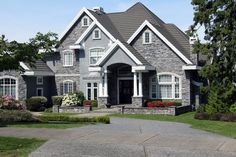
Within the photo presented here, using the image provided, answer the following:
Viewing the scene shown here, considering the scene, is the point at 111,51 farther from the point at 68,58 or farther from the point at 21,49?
the point at 21,49

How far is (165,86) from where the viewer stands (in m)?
36.0

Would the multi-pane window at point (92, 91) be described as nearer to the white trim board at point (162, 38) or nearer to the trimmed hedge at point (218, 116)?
the white trim board at point (162, 38)

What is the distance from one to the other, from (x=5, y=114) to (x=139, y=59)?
15.9 m

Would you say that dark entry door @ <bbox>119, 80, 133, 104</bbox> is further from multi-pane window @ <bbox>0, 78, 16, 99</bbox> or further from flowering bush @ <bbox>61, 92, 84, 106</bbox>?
multi-pane window @ <bbox>0, 78, 16, 99</bbox>

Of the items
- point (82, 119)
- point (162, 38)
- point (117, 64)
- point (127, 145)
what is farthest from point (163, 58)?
point (127, 145)

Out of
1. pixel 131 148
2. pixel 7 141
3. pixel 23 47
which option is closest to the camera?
pixel 131 148

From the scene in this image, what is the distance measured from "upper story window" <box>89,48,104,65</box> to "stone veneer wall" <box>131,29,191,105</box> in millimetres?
3447

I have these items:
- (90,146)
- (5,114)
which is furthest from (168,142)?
(5,114)

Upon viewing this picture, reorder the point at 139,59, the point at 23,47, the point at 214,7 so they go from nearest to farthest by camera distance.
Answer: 1. the point at 23,47
2. the point at 214,7
3. the point at 139,59

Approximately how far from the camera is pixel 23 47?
796 inches

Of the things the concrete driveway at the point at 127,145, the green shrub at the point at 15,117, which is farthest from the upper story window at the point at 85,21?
the concrete driveway at the point at 127,145

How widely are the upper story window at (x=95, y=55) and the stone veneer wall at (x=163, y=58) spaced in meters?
3.45

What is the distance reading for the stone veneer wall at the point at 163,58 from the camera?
35184 mm

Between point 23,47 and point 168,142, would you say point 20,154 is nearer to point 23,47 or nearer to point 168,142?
point 168,142
